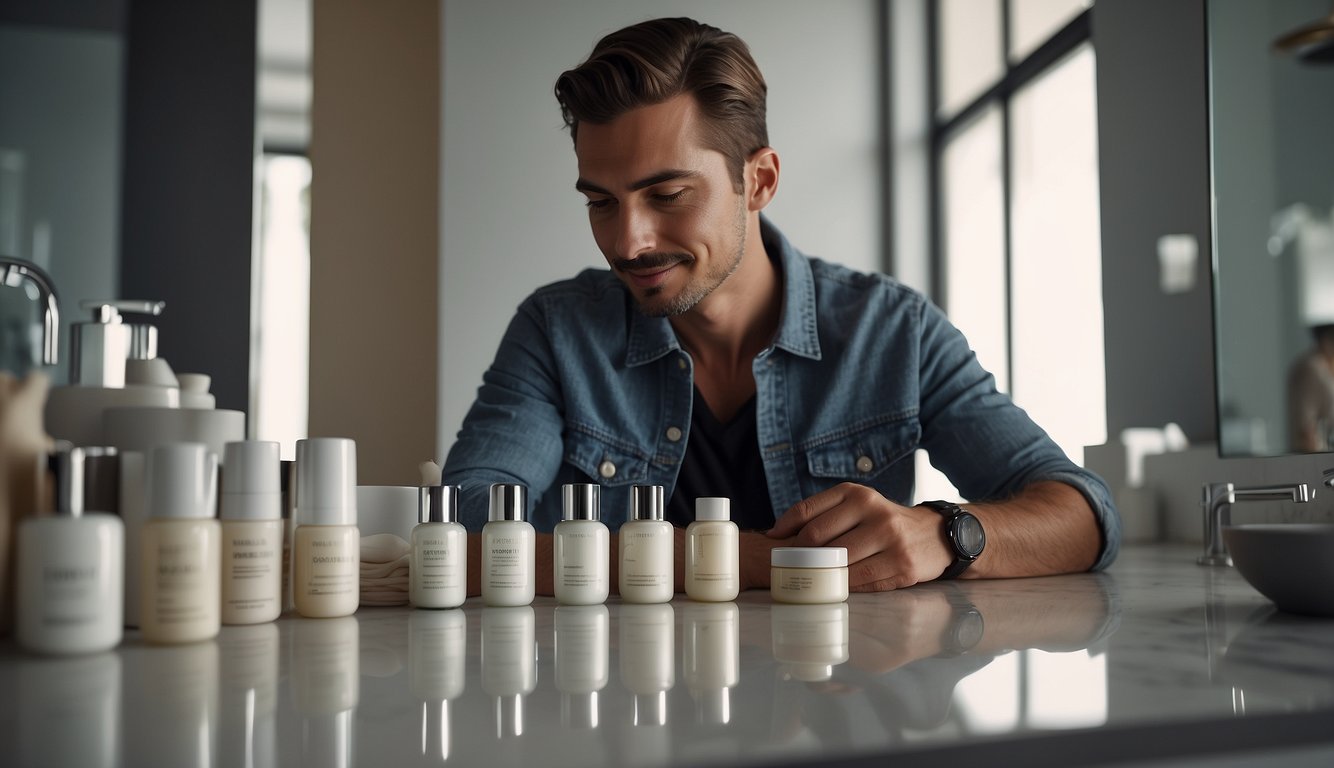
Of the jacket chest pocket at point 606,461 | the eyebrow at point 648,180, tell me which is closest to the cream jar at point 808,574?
the jacket chest pocket at point 606,461

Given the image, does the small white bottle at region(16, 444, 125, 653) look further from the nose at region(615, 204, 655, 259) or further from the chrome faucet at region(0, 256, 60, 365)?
the nose at region(615, 204, 655, 259)

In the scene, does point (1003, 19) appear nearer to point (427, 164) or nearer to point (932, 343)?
point (427, 164)

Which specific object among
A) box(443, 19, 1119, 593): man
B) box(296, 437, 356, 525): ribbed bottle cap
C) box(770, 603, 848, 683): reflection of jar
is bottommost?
box(770, 603, 848, 683): reflection of jar

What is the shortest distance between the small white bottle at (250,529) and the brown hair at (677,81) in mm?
862

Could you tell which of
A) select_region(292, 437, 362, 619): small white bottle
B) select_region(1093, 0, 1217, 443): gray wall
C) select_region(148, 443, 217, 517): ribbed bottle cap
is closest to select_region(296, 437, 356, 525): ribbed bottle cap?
select_region(292, 437, 362, 619): small white bottle

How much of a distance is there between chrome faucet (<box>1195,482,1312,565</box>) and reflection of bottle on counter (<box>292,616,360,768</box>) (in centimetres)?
104

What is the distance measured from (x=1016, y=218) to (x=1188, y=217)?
994 mm

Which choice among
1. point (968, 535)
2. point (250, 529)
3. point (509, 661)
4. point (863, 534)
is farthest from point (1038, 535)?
point (250, 529)

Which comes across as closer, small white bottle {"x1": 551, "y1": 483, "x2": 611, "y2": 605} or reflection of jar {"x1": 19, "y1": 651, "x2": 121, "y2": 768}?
reflection of jar {"x1": 19, "y1": 651, "x2": 121, "y2": 768}

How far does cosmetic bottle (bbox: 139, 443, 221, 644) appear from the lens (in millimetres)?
687

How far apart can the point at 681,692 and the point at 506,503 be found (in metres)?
0.37

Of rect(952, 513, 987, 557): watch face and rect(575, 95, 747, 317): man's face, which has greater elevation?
rect(575, 95, 747, 317): man's face

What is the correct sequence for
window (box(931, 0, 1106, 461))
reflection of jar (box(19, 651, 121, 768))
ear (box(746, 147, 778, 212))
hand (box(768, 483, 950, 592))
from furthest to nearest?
window (box(931, 0, 1106, 461)) < ear (box(746, 147, 778, 212)) < hand (box(768, 483, 950, 592)) < reflection of jar (box(19, 651, 121, 768))

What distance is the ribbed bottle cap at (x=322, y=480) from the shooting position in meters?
0.80
